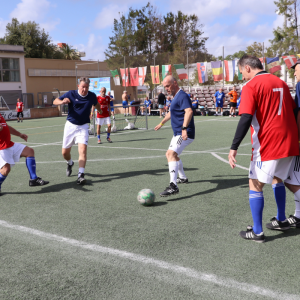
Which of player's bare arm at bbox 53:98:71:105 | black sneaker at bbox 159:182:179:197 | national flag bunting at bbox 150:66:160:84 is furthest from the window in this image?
black sneaker at bbox 159:182:179:197

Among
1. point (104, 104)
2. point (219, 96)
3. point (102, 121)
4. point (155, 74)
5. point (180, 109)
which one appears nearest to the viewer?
point (180, 109)

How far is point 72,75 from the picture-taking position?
50062 millimetres

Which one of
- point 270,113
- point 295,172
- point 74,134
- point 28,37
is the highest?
point 28,37

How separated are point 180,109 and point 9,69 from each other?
4242cm

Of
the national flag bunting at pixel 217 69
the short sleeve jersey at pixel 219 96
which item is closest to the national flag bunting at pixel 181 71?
the national flag bunting at pixel 217 69

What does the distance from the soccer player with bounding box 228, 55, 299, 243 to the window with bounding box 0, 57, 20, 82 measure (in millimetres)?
44140

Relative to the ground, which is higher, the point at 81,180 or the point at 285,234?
the point at 81,180

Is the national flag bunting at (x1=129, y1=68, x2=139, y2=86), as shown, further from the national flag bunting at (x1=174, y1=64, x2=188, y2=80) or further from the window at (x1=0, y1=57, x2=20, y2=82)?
the window at (x1=0, y1=57, x2=20, y2=82)

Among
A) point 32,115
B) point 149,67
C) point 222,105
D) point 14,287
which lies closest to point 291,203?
point 14,287

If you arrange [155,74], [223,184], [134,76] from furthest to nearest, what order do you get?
[134,76]
[155,74]
[223,184]

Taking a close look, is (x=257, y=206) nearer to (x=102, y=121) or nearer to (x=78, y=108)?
(x=78, y=108)

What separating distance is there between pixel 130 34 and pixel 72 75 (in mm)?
13018

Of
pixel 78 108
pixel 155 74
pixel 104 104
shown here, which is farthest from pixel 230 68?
pixel 78 108

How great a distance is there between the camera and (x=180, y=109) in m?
5.83
